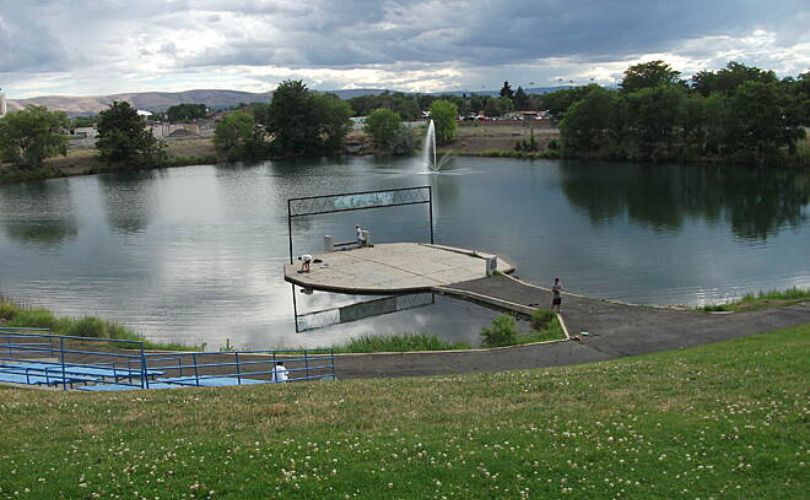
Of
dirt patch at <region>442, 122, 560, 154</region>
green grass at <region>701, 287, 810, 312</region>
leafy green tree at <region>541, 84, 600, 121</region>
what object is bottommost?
green grass at <region>701, 287, 810, 312</region>

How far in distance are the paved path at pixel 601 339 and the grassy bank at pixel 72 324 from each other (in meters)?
8.91

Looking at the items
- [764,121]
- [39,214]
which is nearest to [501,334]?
[39,214]

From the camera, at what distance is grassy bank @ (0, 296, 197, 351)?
28.5m

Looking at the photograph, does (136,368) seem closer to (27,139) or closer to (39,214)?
(39,214)

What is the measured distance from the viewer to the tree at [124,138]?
119625mm

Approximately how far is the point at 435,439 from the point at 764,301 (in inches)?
854

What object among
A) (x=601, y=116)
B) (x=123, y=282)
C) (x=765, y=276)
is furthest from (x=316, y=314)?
(x=601, y=116)

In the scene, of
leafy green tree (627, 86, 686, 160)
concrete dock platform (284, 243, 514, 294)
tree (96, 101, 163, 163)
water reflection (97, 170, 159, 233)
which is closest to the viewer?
concrete dock platform (284, 243, 514, 294)

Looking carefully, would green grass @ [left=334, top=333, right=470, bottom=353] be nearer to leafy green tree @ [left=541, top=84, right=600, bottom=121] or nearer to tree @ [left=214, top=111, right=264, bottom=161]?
leafy green tree @ [left=541, top=84, right=600, bottom=121]

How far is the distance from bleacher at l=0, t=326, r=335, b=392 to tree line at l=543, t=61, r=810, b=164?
83.2m

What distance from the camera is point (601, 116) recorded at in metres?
110

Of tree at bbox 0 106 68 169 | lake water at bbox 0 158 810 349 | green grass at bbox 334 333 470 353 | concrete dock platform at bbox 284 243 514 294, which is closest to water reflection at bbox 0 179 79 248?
lake water at bbox 0 158 810 349

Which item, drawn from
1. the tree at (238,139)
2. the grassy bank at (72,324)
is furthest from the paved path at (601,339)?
the tree at (238,139)

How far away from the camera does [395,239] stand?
51719mm
